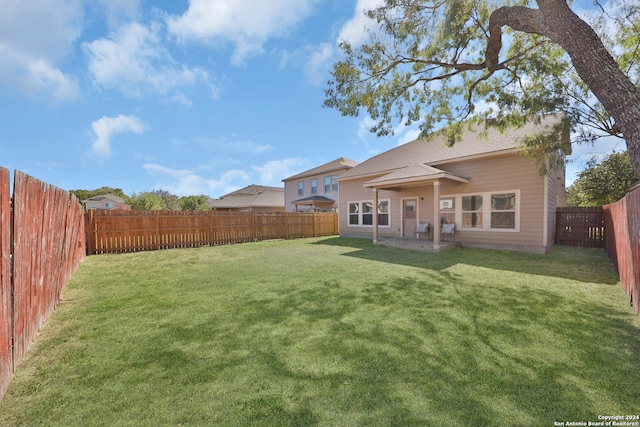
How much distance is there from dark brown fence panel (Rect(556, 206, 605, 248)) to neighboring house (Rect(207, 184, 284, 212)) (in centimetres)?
2315

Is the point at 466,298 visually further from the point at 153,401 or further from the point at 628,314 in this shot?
the point at 153,401

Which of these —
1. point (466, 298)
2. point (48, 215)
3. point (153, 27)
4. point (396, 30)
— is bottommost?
point (466, 298)

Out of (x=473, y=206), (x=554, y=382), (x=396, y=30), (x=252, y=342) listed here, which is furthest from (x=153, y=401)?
(x=473, y=206)

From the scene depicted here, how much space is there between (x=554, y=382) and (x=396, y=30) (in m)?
7.75

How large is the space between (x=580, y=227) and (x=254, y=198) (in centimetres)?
2682

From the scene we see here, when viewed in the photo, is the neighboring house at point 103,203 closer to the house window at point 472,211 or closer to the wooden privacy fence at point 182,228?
the wooden privacy fence at point 182,228

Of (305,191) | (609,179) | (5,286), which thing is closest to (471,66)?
(5,286)

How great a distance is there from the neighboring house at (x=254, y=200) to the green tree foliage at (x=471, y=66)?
70.8 ft

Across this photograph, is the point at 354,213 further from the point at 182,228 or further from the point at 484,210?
the point at 182,228

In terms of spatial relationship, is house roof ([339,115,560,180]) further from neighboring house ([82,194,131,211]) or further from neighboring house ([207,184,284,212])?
neighboring house ([82,194,131,211])

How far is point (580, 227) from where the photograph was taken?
33.9 feet

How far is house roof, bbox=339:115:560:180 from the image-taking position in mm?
9055

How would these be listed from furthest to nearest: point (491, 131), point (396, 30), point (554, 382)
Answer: point (491, 131) < point (396, 30) < point (554, 382)

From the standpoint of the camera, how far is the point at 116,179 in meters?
37.3
